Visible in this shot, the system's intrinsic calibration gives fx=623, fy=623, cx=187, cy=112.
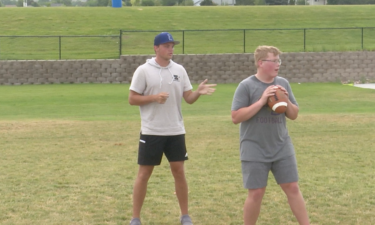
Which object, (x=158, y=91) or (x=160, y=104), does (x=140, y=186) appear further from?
(x=158, y=91)

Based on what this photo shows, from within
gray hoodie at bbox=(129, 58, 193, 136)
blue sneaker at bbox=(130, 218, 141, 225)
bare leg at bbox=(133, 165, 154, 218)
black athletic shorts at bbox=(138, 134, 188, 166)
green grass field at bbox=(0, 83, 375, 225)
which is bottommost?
green grass field at bbox=(0, 83, 375, 225)

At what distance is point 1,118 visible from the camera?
1641 centimetres

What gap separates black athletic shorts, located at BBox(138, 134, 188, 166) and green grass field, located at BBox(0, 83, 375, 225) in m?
0.75

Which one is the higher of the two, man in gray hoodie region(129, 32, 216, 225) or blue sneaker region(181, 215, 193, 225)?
man in gray hoodie region(129, 32, 216, 225)

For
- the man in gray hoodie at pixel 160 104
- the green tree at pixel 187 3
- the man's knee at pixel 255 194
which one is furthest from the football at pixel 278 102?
the green tree at pixel 187 3

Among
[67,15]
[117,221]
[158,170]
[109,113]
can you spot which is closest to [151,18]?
[67,15]

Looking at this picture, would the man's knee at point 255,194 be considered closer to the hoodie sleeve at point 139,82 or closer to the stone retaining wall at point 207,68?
the hoodie sleeve at point 139,82

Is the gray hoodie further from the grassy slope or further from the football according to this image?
the grassy slope

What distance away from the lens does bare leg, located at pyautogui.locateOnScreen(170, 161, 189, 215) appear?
6.34 meters

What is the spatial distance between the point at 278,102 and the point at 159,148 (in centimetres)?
160

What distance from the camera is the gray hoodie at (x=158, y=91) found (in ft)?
20.4

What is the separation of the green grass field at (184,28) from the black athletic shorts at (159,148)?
85.4 ft

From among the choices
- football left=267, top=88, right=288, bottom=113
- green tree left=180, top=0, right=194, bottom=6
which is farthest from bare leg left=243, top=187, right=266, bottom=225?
green tree left=180, top=0, right=194, bottom=6

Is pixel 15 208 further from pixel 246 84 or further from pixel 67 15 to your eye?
pixel 67 15
